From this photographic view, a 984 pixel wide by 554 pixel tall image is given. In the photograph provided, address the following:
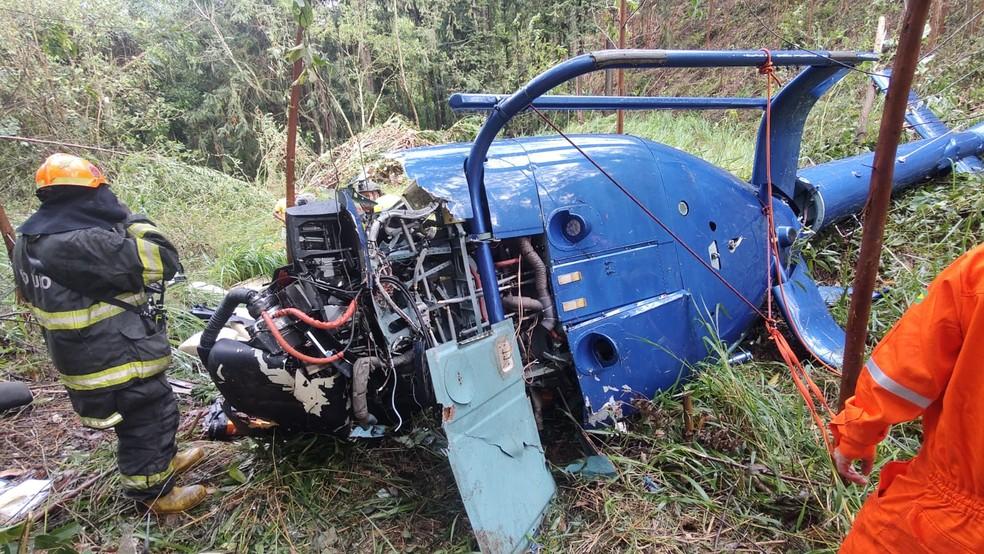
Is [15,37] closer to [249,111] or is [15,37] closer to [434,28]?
[249,111]

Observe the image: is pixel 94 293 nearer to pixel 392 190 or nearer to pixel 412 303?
pixel 412 303

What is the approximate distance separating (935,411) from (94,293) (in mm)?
3117

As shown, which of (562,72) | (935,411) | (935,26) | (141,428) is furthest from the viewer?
(935,26)

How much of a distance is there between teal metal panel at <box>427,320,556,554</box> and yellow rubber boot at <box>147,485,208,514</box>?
150 cm

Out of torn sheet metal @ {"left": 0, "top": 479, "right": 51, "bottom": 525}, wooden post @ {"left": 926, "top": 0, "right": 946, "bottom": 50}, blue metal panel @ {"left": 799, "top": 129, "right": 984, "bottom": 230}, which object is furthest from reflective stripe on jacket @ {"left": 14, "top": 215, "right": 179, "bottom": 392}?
wooden post @ {"left": 926, "top": 0, "right": 946, "bottom": 50}

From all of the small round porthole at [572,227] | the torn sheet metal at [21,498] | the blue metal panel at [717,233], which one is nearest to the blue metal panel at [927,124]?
the blue metal panel at [717,233]

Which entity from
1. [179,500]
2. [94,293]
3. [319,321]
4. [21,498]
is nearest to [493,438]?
[319,321]

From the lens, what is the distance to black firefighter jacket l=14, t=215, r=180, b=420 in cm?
219

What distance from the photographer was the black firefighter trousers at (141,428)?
233 centimetres

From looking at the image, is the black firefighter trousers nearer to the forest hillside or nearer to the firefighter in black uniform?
the firefighter in black uniform

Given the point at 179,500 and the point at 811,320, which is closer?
the point at 179,500

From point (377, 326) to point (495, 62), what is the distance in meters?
12.1

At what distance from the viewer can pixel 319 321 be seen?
2.17 metres

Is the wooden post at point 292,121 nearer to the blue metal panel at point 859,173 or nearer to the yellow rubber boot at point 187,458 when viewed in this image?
the yellow rubber boot at point 187,458
